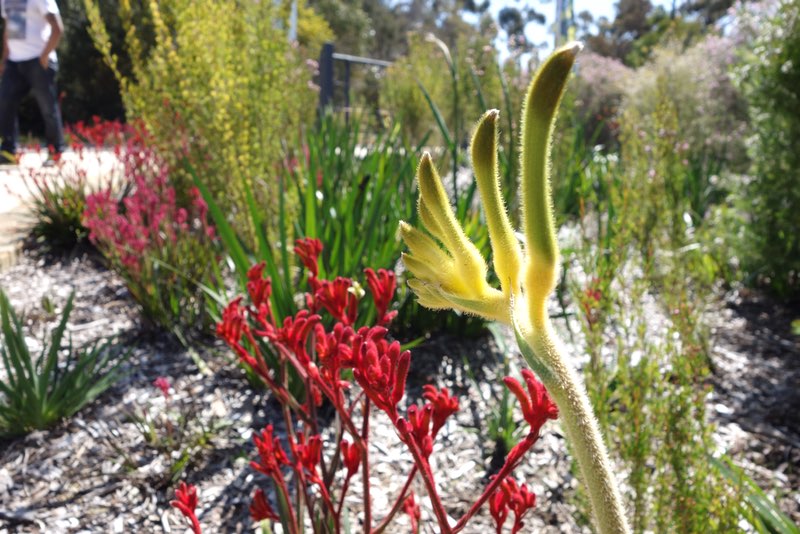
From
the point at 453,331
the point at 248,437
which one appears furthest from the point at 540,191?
the point at 453,331

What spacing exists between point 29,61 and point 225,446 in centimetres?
592

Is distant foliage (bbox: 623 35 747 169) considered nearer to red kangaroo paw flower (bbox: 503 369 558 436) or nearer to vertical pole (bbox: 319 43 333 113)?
vertical pole (bbox: 319 43 333 113)

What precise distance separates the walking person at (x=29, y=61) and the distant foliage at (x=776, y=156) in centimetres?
601

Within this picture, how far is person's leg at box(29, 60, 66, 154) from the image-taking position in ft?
20.7

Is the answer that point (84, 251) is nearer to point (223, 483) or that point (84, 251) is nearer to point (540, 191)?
point (223, 483)

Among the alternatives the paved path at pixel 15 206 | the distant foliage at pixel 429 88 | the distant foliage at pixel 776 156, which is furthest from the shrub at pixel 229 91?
the distant foliage at pixel 429 88

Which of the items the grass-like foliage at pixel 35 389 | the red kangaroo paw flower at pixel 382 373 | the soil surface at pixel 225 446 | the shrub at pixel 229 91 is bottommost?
the soil surface at pixel 225 446

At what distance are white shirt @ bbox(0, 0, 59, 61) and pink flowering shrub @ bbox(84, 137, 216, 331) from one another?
3.61m

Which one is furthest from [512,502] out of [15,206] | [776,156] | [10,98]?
[10,98]

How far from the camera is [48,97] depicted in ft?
20.9

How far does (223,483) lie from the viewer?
1828 mm

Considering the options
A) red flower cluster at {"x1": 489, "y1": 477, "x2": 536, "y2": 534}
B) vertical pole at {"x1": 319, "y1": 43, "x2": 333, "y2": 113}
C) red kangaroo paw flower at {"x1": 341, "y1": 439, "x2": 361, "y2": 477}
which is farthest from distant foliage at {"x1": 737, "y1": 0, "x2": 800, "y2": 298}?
vertical pole at {"x1": 319, "y1": 43, "x2": 333, "y2": 113}

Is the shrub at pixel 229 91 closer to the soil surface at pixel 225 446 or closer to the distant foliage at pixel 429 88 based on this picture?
the soil surface at pixel 225 446

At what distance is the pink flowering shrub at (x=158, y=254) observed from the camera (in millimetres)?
2771
